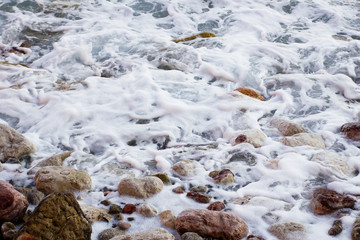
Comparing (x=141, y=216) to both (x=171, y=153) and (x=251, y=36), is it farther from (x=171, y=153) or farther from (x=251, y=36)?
(x=251, y=36)

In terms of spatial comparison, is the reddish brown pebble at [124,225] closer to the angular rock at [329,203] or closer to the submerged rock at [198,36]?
the angular rock at [329,203]

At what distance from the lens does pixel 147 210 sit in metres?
2.37

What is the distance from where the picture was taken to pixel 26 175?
2.80 m

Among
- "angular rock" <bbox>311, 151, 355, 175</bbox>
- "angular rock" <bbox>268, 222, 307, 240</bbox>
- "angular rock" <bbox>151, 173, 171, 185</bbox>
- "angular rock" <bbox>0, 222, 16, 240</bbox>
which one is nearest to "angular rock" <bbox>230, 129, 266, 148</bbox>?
"angular rock" <bbox>311, 151, 355, 175</bbox>

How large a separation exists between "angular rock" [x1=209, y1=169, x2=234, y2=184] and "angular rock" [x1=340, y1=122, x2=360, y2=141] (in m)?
1.44

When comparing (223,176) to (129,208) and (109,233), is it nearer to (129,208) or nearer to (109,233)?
(129,208)

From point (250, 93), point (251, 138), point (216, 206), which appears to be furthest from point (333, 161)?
point (250, 93)

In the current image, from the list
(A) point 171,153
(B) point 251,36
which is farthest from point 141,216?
(B) point 251,36

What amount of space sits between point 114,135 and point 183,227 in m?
1.78

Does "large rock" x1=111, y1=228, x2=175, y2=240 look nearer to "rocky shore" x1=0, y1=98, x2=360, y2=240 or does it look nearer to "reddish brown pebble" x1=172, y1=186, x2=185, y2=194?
"rocky shore" x1=0, y1=98, x2=360, y2=240

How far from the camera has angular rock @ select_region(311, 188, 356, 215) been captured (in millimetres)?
2324

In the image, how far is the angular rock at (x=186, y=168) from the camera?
2.91 metres

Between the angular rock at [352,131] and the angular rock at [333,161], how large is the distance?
0.48m

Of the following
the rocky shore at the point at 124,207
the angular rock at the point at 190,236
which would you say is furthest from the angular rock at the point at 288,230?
the angular rock at the point at 190,236
